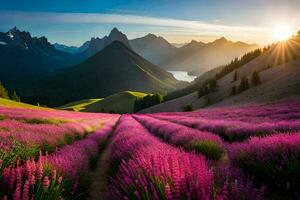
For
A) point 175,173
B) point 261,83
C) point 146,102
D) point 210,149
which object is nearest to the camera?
point 175,173

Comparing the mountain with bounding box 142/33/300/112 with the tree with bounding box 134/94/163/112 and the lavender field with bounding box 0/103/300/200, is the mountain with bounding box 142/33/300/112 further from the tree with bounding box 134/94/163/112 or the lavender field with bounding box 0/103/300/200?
the lavender field with bounding box 0/103/300/200

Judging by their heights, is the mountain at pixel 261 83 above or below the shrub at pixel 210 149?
above

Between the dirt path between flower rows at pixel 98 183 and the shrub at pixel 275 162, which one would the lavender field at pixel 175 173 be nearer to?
the shrub at pixel 275 162

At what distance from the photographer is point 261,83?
102 m

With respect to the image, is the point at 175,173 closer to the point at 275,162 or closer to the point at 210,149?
the point at 275,162

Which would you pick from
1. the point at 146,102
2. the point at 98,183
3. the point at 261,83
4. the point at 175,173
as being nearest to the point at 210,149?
the point at 98,183

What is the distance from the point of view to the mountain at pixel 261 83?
3034 inches

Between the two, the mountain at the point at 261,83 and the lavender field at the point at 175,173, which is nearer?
the lavender field at the point at 175,173

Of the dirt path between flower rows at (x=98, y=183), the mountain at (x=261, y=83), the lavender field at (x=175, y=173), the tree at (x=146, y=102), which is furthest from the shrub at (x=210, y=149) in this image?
the tree at (x=146, y=102)

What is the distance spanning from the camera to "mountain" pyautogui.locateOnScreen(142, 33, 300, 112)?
7706 centimetres

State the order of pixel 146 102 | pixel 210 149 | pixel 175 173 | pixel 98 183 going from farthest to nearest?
pixel 146 102
pixel 210 149
pixel 98 183
pixel 175 173

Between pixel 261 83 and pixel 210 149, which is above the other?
pixel 261 83

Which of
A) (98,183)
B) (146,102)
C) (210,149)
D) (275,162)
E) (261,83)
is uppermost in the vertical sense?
(261,83)

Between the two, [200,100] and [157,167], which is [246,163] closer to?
[157,167]
